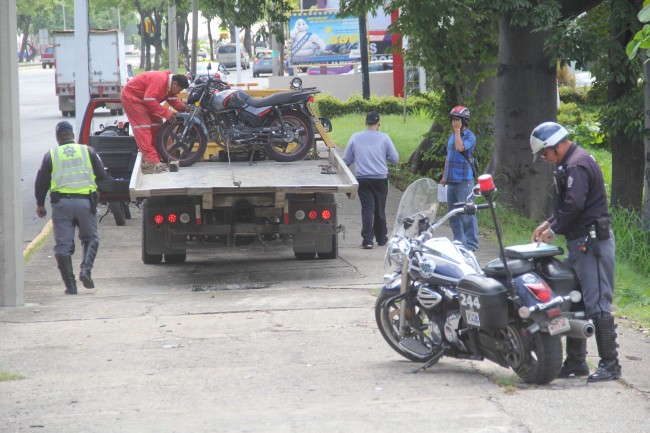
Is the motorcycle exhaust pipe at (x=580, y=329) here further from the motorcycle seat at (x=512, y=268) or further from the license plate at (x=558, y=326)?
the motorcycle seat at (x=512, y=268)

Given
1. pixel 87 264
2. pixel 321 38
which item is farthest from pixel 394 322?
pixel 321 38

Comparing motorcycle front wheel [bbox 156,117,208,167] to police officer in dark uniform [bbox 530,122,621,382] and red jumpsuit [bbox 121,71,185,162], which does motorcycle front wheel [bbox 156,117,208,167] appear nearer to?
red jumpsuit [bbox 121,71,185,162]

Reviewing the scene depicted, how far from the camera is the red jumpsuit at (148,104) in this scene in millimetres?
13055

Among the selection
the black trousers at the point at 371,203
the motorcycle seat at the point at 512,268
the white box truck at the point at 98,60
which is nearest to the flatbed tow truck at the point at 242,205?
the black trousers at the point at 371,203

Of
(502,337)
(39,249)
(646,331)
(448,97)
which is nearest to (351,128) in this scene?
(448,97)

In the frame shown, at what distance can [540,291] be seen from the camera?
6.49m

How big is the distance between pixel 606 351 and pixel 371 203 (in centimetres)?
688

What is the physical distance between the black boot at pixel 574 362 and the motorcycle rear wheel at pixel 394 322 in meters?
0.98

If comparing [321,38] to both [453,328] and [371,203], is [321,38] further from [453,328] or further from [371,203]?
[453,328]

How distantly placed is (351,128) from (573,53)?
15371 millimetres

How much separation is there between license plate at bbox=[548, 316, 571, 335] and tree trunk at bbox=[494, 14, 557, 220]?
31.0 ft

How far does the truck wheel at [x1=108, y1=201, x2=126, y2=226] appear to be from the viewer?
1603 cm

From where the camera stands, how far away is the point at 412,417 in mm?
6027

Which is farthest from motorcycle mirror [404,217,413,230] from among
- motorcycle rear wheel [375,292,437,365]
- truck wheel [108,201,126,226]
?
truck wheel [108,201,126,226]
